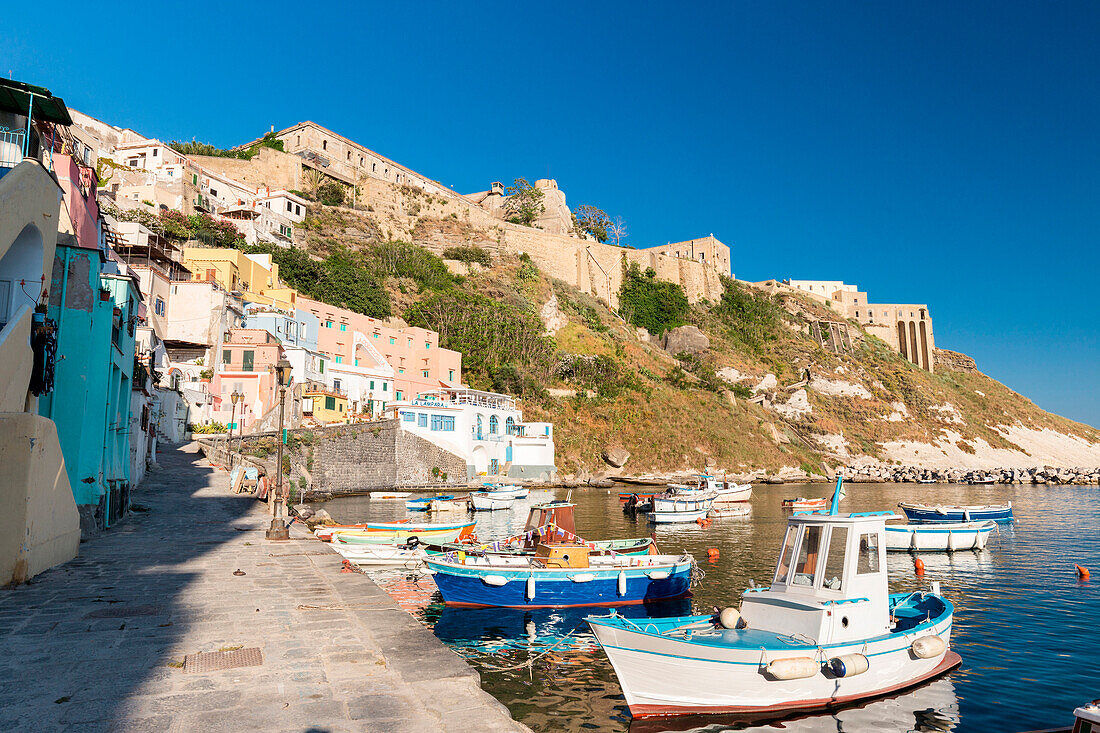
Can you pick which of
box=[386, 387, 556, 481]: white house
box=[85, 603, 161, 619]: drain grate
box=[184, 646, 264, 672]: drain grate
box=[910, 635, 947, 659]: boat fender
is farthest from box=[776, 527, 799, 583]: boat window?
box=[386, 387, 556, 481]: white house

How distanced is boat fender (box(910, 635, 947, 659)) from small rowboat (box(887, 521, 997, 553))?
17.4m

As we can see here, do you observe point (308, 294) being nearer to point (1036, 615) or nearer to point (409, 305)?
point (409, 305)

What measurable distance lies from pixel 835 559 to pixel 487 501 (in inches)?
1112

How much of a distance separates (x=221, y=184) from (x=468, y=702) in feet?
217

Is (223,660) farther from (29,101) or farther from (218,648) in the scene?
(29,101)

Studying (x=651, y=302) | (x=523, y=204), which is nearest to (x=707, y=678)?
(x=651, y=302)

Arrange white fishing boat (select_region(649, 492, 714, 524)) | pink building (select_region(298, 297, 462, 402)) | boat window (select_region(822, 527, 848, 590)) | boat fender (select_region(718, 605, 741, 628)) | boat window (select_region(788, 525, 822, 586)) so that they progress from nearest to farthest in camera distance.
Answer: boat fender (select_region(718, 605, 741, 628))
boat window (select_region(822, 527, 848, 590))
boat window (select_region(788, 525, 822, 586))
white fishing boat (select_region(649, 492, 714, 524))
pink building (select_region(298, 297, 462, 402))

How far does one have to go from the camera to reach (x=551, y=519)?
17.6 metres

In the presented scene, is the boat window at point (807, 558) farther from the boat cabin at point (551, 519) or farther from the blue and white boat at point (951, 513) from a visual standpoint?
the blue and white boat at point (951, 513)

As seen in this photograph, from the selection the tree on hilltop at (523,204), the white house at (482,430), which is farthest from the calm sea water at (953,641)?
the tree on hilltop at (523,204)

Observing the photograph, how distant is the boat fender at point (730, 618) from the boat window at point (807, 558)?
106 centimetres

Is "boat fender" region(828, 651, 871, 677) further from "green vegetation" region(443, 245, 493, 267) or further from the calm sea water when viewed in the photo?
"green vegetation" region(443, 245, 493, 267)

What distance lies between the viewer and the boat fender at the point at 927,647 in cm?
1008

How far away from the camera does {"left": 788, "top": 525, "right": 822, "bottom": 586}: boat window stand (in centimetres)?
1019
